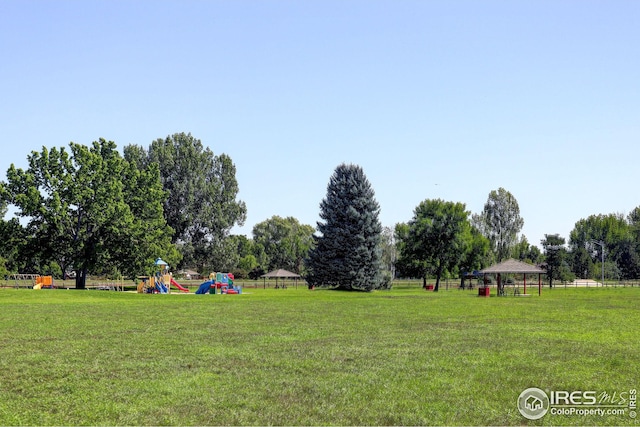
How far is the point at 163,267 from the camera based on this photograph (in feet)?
235

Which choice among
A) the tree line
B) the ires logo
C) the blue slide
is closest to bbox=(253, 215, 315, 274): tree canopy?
the tree line

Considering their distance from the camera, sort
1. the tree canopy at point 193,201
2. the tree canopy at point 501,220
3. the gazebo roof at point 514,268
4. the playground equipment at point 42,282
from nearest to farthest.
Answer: the playground equipment at point 42,282
the gazebo roof at point 514,268
the tree canopy at point 193,201
the tree canopy at point 501,220

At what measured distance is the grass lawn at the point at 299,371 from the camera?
9.70 meters

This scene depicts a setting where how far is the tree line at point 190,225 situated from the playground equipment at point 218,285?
31.6 ft

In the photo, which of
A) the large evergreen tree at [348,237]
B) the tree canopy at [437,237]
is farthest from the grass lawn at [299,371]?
the tree canopy at [437,237]

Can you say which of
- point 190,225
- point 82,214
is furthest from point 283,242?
point 82,214

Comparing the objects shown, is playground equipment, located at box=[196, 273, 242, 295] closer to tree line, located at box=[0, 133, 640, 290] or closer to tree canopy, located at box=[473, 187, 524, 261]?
tree line, located at box=[0, 133, 640, 290]

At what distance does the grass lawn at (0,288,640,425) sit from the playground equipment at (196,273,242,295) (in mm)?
37810

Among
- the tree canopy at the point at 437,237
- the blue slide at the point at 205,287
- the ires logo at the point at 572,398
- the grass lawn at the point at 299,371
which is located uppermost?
the tree canopy at the point at 437,237

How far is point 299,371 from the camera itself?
13.2 meters

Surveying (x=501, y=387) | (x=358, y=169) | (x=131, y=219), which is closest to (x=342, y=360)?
(x=501, y=387)

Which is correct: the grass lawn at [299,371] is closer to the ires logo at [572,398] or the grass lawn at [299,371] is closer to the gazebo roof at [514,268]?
the ires logo at [572,398]

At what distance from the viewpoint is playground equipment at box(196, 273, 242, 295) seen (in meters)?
61.1

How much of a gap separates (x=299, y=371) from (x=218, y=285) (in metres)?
49.9
